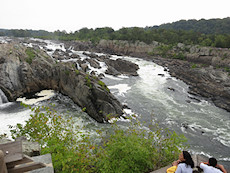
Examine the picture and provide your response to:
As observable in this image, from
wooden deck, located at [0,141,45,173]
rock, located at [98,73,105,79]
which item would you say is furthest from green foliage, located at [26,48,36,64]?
wooden deck, located at [0,141,45,173]

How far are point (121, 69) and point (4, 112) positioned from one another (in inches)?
1232

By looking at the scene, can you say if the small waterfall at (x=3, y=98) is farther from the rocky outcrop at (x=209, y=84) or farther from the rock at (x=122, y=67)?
the rocky outcrop at (x=209, y=84)

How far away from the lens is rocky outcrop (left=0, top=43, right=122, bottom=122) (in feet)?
65.5

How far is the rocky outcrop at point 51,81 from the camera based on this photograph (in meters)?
20.0

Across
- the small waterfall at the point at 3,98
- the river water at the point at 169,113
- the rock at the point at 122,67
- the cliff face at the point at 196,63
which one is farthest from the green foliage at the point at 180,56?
the small waterfall at the point at 3,98

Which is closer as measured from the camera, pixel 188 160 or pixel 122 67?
pixel 188 160

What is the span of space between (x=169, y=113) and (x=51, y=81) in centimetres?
2011

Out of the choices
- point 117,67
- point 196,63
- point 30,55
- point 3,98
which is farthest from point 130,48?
point 3,98

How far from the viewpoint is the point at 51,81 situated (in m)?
26.0

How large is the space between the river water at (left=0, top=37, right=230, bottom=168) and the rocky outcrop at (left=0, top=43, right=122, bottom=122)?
1.50 meters

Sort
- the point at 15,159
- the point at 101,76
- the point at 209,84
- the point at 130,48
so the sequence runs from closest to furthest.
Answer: the point at 15,159 → the point at 209,84 → the point at 101,76 → the point at 130,48

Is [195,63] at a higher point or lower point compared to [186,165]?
lower

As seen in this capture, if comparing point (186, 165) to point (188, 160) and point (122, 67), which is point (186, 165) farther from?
point (122, 67)

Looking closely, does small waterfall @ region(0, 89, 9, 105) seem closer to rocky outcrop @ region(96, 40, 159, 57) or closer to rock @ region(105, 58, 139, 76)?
rock @ region(105, 58, 139, 76)
